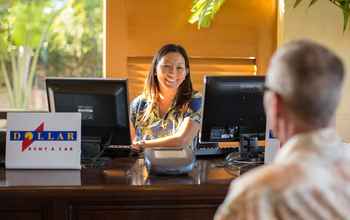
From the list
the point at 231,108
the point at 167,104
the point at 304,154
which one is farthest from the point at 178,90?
the point at 304,154

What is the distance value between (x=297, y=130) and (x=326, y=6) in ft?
8.99

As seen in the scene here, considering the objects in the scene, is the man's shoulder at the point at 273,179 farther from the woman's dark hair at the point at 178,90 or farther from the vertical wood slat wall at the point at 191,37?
the vertical wood slat wall at the point at 191,37

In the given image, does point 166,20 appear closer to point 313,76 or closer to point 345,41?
point 345,41

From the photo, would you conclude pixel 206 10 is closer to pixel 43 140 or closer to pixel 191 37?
pixel 191 37

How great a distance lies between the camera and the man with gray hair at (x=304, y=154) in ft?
3.80

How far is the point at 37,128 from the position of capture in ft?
7.88

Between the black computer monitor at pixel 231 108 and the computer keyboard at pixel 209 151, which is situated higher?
the black computer monitor at pixel 231 108

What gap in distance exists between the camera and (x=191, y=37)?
3836 mm

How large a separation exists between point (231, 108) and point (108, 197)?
30.6 inches

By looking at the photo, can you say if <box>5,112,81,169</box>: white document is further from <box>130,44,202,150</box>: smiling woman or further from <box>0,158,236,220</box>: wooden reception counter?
<box>130,44,202,150</box>: smiling woman

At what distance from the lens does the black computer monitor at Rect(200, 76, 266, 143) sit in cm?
257

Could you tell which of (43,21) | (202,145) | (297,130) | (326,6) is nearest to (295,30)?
(326,6)

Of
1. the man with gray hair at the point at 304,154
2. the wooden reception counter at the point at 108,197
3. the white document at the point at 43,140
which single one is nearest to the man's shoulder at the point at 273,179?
the man with gray hair at the point at 304,154

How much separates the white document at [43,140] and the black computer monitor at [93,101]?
0.17m
